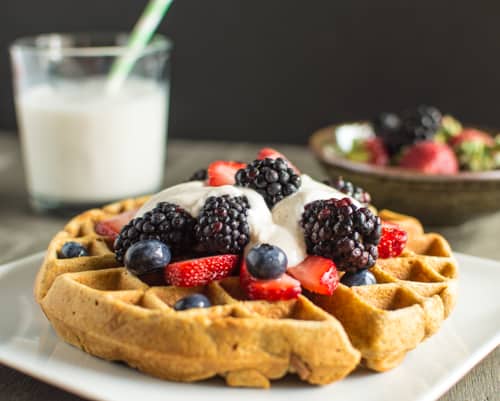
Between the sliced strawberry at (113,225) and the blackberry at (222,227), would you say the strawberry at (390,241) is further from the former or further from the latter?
the sliced strawberry at (113,225)

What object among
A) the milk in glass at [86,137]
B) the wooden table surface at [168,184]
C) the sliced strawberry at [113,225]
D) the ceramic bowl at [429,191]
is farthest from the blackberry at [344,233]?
the milk in glass at [86,137]

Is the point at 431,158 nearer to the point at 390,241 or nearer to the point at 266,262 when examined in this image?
the point at 390,241

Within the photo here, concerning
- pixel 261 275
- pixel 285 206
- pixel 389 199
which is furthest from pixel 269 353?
pixel 389 199

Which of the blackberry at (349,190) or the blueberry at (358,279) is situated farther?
the blackberry at (349,190)

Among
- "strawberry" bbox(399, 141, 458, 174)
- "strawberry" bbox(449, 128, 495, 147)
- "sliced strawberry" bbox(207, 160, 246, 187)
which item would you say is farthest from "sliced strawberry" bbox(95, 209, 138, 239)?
"strawberry" bbox(449, 128, 495, 147)

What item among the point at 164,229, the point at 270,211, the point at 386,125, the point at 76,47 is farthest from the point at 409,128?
the point at 164,229

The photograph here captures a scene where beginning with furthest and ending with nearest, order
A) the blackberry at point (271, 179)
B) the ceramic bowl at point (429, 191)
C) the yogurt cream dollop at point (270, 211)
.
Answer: the ceramic bowl at point (429, 191), the blackberry at point (271, 179), the yogurt cream dollop at point (270, 211)
